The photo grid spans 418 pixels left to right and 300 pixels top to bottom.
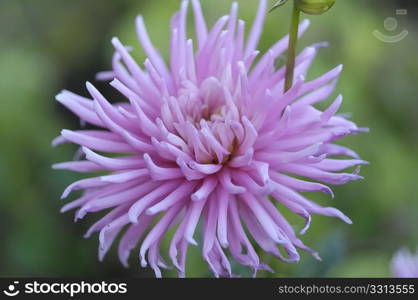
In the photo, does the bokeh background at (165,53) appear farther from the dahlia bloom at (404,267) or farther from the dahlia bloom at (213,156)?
the dahlia bloom at (213,156)

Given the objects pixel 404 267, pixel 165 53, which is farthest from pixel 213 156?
pixel 165 53

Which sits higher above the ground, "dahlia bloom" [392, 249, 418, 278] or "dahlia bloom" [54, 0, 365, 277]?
"dahlia bloom" [54, 0, 365, 277]

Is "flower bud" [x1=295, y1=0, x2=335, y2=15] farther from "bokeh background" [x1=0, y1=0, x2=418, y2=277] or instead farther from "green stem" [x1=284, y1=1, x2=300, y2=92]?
"bokeh background" [x1=0, y1=0, x2=418, y2=277]

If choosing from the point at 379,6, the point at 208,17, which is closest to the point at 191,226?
the point at 208,17

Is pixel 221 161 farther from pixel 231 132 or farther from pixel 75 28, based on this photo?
pixel 75 28

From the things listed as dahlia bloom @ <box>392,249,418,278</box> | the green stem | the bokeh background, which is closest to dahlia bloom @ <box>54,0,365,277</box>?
the green stem

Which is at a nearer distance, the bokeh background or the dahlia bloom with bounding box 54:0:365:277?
the dahlia bloom with bounding box 54:0:365:277
